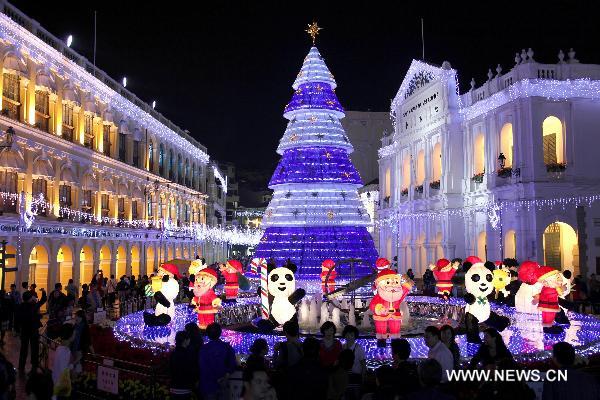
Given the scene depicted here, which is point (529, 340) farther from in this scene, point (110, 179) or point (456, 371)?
point (110, 179)

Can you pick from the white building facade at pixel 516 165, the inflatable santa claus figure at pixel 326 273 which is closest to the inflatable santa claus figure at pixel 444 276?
the inflatable santa claus figure at pixel 326 273

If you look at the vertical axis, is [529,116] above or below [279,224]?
above

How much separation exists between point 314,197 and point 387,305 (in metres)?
10.5

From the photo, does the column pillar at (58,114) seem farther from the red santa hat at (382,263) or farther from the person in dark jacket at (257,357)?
the person in dark jacket at (257,357)

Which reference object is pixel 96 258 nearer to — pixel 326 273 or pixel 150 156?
pixel 150 156

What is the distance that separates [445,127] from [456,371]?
30851 mm

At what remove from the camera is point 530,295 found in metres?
17.4

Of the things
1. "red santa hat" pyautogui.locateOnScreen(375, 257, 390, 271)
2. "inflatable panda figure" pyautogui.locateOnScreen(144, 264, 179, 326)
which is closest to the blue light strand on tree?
"red santa hat" pyautogui.locateOnScreen(375, 257, 390, 271)

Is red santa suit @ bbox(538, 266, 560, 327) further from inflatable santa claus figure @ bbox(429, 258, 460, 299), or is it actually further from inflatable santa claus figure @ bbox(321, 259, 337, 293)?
inflatable santa claus figure @ bbox(321, 259, 337, 293)

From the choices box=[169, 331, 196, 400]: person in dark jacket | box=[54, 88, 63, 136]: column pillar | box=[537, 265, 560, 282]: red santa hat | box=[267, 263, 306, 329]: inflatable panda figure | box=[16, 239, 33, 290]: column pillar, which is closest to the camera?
box=[169, 331, 196, 400]: person in dark jacket

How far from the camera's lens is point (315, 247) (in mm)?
24484

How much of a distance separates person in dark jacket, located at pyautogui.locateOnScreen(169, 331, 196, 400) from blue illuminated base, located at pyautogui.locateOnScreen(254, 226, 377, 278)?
15749 millimetres

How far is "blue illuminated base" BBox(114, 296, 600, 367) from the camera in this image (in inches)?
Answer: 497

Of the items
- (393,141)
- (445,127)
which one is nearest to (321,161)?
(445,127)
